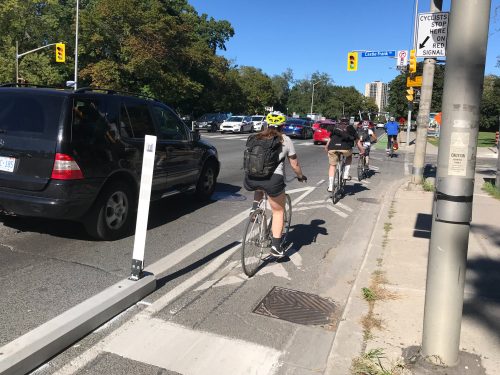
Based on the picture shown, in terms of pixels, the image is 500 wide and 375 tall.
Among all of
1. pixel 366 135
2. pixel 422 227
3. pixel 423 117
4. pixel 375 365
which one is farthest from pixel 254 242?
pixel 366 135

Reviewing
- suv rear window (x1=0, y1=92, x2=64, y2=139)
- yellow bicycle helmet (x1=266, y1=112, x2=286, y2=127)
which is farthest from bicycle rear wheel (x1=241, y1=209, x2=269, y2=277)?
suv rear window (x1=0, y1=92, x2=64, y2=139)

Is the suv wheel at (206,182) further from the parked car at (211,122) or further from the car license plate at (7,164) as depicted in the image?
the parked car at (211,122)

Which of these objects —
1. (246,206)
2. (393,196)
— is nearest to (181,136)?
(246,206)

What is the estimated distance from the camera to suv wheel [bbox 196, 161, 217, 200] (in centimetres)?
897

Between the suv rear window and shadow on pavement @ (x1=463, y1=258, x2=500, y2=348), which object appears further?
the suv rear window

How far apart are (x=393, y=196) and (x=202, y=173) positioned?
456 centimetres

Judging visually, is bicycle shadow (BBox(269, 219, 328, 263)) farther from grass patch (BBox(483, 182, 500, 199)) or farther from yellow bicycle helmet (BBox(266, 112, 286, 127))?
grass patch (BBox(483, 182, 500, 199))

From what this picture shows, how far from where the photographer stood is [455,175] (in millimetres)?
3135

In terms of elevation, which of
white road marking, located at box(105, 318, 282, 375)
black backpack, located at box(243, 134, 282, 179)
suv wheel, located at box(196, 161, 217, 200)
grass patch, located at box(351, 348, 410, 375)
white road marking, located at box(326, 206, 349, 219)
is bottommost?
white road marking, located at box(105, 318, 282, 375)

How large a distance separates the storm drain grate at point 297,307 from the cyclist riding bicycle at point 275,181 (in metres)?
0.80

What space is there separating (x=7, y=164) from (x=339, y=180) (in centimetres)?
676

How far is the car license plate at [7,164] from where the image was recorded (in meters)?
5.55

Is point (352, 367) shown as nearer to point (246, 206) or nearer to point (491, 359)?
point (491, 359)

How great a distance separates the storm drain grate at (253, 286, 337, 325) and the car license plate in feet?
10.8
